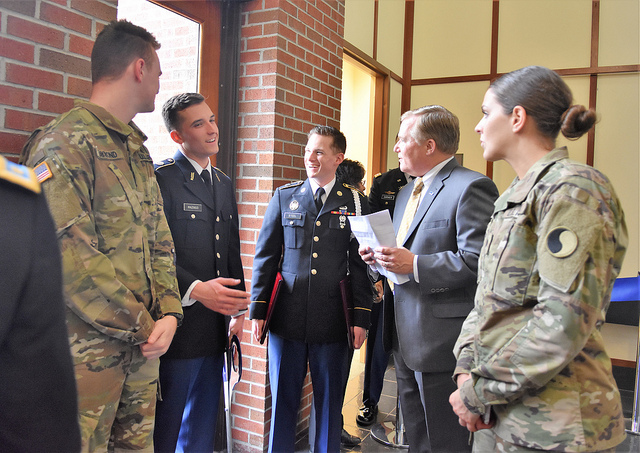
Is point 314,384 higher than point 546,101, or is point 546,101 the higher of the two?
point 546,101

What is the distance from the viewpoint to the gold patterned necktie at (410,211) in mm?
2135

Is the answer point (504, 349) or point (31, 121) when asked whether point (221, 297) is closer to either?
point (31, 121)

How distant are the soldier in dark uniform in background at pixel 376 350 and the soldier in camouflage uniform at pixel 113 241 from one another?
6.72ft

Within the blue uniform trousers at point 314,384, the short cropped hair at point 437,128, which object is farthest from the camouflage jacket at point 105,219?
the short cropped hair at point 437,128

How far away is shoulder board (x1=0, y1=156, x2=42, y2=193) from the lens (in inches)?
25.2

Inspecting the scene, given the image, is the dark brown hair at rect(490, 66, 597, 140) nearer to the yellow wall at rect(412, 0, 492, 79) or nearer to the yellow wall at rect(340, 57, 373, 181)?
the yellow wall at rect(340, 57, 373, 181)

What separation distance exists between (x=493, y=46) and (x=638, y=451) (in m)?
4.43

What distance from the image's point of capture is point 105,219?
4.40 feet

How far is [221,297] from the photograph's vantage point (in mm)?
1782

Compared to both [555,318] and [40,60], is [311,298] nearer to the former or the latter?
[555,318]

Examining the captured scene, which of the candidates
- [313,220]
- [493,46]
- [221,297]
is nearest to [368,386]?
[313,220]

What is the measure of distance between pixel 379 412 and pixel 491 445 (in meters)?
2.34

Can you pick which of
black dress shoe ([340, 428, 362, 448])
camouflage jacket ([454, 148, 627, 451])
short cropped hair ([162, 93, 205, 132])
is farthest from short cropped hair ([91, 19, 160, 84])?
black dress shoe ([340, 428, 362, 448])

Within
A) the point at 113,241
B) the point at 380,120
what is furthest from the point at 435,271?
the point at 380,120
